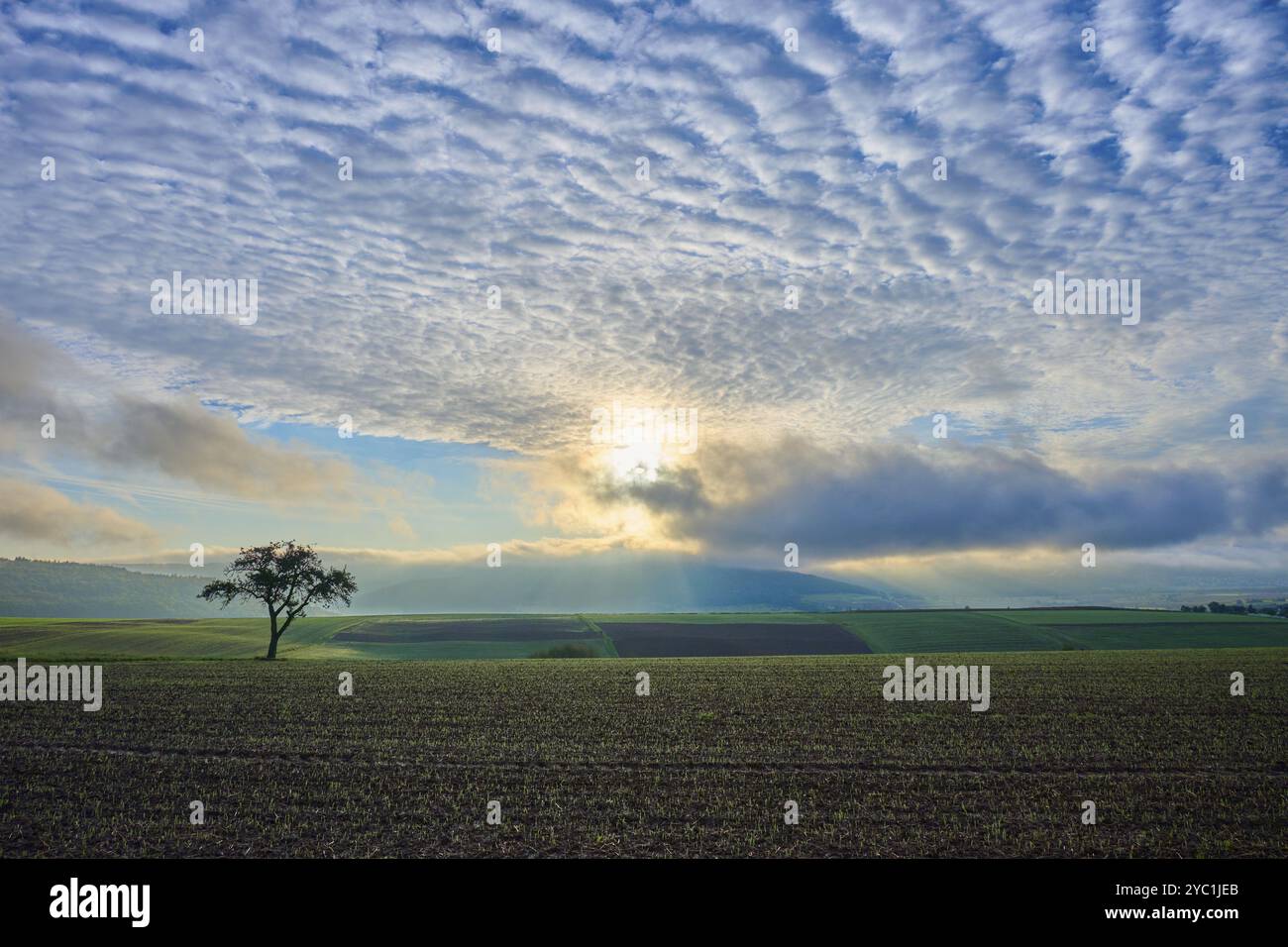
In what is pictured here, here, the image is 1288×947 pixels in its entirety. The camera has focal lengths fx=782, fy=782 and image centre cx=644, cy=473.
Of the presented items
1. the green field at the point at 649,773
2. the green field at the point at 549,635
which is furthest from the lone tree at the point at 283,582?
the green field at the point at 649,773

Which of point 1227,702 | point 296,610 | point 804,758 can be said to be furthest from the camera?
point 296,610

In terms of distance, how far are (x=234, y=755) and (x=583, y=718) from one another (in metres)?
12.5

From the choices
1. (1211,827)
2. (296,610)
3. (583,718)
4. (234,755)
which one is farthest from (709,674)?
(296,610)

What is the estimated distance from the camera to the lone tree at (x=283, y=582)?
69.7 metres

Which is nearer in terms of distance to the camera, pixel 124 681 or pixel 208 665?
pixel 124 681

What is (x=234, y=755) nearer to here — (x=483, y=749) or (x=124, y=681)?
(x=483, y=749)

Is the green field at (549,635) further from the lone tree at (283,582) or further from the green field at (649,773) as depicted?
the green field at (649,773)

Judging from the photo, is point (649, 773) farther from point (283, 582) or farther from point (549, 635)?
point (549, 635)

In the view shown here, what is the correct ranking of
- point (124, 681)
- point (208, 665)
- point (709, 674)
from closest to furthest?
point (124, 681) < point (709, 674) < point (208, 665)

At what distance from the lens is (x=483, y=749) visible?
25.6 m

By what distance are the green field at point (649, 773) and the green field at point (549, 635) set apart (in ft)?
162

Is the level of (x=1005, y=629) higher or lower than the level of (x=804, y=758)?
lower

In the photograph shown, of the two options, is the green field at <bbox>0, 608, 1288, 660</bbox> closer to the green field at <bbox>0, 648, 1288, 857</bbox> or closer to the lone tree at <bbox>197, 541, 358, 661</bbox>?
the lone tree at <bbox>197, 541, 358, 661</bbox>

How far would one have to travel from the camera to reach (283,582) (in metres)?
70.6
